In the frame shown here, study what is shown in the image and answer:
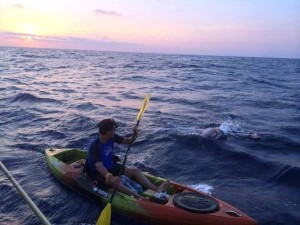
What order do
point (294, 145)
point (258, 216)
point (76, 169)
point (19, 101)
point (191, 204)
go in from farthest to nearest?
point (19, 101), point (294, 145), point (76, 169), point (258, 216), point (191, 204)

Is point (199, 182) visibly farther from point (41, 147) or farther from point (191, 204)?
point (41, 147)

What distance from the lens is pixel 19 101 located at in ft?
61.6

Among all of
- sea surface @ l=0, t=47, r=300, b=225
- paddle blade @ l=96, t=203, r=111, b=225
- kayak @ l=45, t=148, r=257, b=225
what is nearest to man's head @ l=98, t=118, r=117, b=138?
kayak @ l=45, t=148, r=257, b=225

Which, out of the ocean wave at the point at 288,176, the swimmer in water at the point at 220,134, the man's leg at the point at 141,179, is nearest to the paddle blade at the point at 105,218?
the man's leg at the point at 141,179

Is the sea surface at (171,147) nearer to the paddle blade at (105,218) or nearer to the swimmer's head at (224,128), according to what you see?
the swimmer's head at (224,128)

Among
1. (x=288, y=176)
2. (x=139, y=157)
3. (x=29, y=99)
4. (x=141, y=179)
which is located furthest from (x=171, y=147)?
(x=29, y=99)

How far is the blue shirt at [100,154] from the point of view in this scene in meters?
6.64

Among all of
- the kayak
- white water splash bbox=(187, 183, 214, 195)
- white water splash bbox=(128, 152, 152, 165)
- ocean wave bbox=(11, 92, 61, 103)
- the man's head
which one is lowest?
ocean wave bbox=(11, 92, 61, 103)

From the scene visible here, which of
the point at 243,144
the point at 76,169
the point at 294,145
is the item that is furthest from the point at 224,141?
the point at 76,169

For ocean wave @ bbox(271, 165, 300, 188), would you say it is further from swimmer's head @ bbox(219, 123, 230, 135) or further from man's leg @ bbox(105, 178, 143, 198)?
man's leg @ bbox(105, 178, 143, 198)

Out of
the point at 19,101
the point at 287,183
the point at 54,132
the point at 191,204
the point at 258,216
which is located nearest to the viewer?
the point at 191,204

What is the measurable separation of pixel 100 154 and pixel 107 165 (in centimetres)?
43

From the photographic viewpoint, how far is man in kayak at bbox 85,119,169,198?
644 cm

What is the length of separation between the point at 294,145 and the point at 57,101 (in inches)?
518
